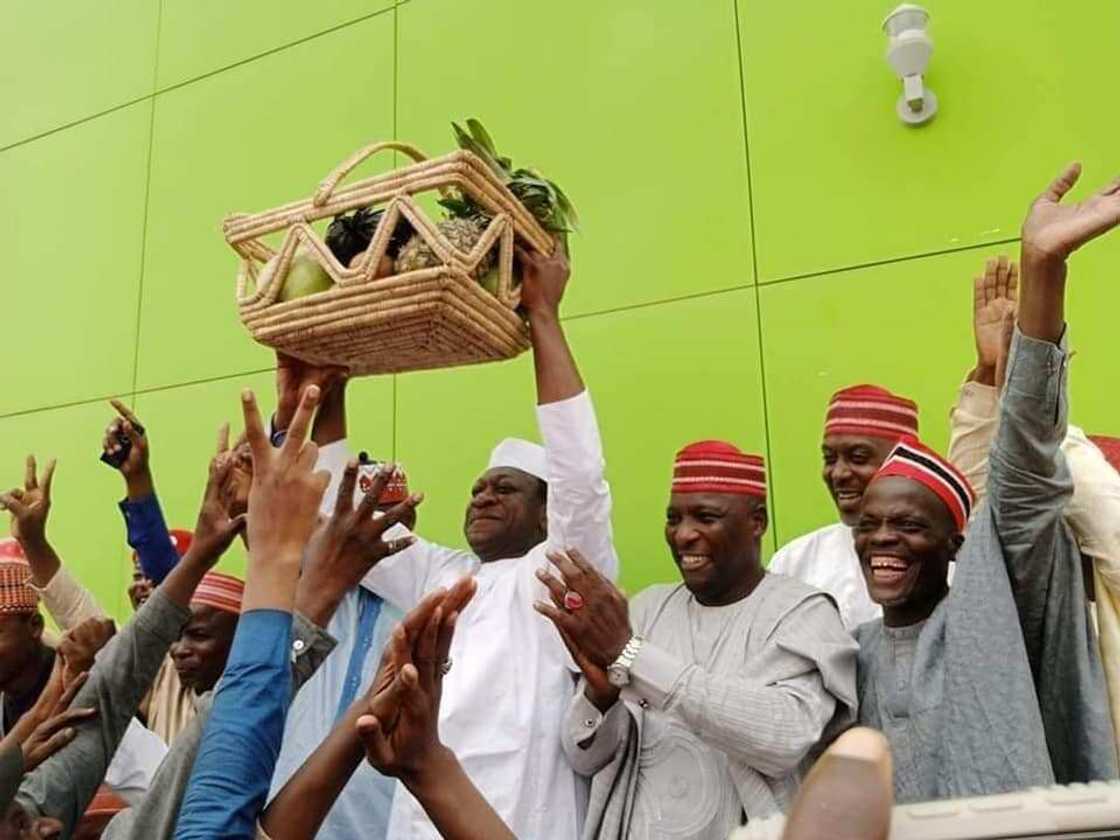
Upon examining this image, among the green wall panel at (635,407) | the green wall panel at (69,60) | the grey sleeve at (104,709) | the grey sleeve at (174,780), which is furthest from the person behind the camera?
the green wall panel at (69,60)

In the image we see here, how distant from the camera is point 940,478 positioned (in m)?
2.16

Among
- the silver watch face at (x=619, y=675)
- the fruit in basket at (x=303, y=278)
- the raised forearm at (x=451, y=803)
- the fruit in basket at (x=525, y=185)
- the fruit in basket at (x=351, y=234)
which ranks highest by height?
the fruit in basket at (x=525, y=185)

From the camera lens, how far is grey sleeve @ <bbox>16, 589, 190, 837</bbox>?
200 cm

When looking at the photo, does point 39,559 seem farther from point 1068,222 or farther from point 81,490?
point 1068,222

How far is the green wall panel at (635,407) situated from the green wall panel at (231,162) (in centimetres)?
111

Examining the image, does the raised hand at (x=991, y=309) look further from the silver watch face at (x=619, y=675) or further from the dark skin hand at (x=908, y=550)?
the silver watch face at (x=619, y=675)

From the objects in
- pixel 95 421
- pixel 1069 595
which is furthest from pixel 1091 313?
pixel 95 421

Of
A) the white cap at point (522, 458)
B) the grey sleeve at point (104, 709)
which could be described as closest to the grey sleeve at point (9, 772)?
the grey sleeve at point (104, 709)

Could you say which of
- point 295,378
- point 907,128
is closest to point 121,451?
point 295,378

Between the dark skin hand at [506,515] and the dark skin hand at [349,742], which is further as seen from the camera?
the dark skin hand at [506,515]

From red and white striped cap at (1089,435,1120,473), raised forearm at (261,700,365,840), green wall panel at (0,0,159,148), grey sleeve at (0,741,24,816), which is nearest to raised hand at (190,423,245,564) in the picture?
grey sleeve at (0,741,24,816)

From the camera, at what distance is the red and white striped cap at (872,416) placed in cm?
283

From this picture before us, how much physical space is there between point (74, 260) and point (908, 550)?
4844mm

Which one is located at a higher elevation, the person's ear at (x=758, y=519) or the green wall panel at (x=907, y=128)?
the green wall panel at (x=907, y=128)
